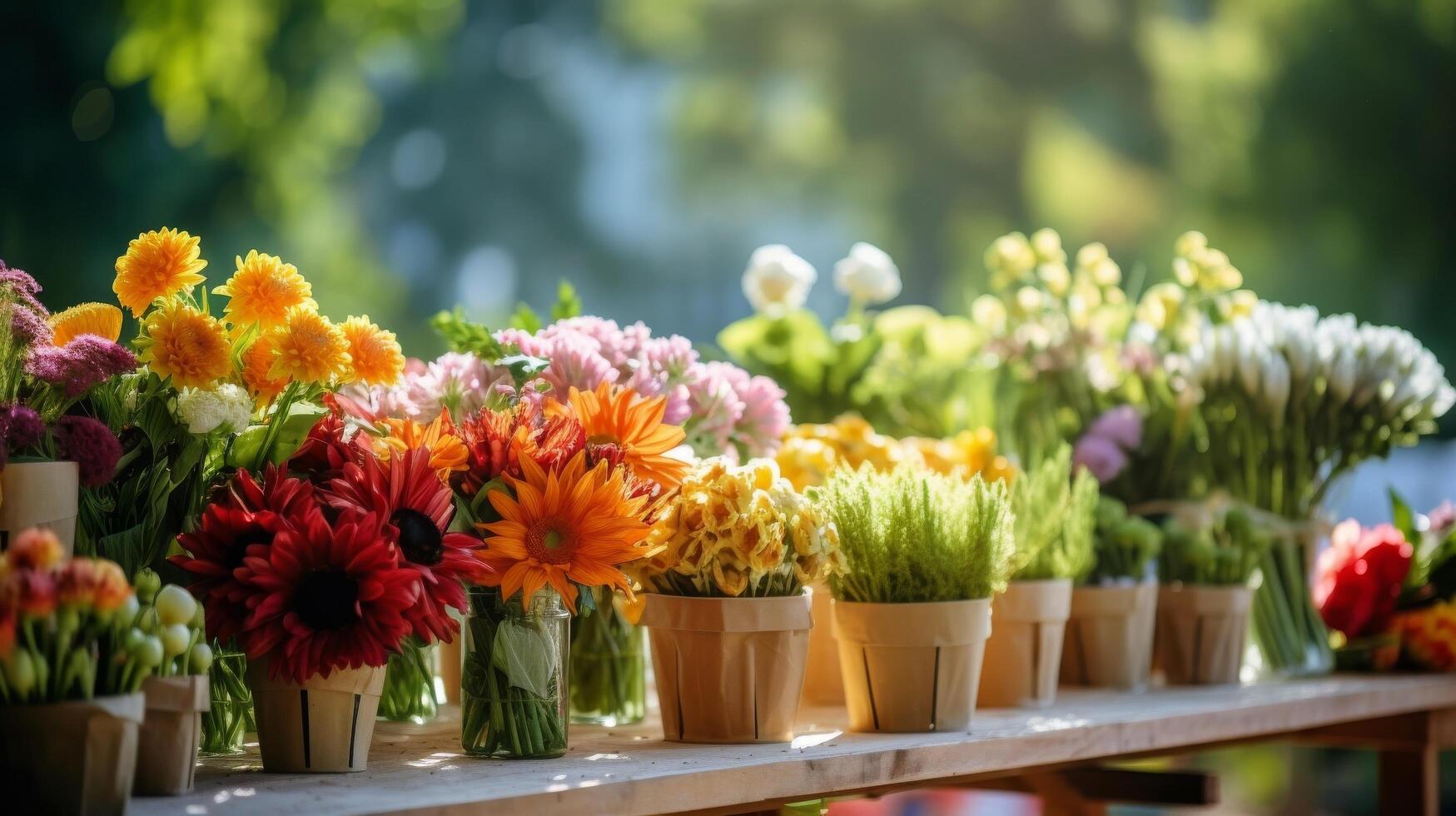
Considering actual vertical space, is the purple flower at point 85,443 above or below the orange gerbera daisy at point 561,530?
above

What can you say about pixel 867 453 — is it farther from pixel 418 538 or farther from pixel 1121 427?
pixel 418 538

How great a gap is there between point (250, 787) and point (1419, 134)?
3235mm

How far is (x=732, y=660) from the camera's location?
0.93 m

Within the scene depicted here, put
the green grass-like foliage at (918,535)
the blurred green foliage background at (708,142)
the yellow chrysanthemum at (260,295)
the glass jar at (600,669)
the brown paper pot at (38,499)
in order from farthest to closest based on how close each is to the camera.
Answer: the blurred green foliage background at (708,142) → the glass jar at (600,669) → the green grass-like foliage at (918,535) → the yellow chrysanthemum at (260,295) → the brown paper pot at (38,499)

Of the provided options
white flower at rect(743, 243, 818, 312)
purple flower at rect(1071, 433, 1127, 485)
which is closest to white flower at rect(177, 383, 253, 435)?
white flower at rect(743, 243, 818, 312)

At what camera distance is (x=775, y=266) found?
1.52m

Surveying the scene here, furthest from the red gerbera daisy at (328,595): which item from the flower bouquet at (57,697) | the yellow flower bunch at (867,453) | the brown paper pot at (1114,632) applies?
the brown paper pot at (1114,632)

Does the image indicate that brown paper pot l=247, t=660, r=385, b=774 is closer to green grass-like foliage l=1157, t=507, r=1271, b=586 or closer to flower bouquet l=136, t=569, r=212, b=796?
flower bouquet l=136, t=569, r=212, b=796

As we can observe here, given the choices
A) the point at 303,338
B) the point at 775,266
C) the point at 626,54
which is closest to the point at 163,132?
the point at 626,54

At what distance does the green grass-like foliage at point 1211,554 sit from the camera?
54.0 inches

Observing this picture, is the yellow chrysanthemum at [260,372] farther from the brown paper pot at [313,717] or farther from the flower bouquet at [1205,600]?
the flower bouquet at [1205,600]

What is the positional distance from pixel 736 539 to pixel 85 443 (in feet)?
1.31

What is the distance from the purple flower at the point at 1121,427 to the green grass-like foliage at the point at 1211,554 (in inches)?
4.2

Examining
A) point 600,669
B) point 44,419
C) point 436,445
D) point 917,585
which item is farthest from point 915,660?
point 44,419
